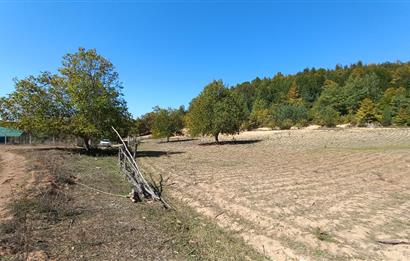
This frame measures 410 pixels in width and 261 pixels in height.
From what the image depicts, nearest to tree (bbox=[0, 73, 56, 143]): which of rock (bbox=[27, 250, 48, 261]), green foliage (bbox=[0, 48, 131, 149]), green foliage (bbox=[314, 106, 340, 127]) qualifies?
green foliage (bbox=[0, 48, 131, 149])

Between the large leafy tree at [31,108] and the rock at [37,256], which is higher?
the large leafy tree at [31,108]

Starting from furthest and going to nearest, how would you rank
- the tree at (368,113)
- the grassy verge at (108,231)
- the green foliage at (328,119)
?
the tree at (368,113), the green foliage at (328,119), the grassy verge at (108,231)

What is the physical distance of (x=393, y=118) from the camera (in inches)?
2389

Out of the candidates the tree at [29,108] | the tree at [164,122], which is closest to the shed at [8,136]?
the tree at [164,122]

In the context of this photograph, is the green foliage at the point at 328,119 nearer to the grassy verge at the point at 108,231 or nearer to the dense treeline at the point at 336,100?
the dense treeline at the point at 336,100

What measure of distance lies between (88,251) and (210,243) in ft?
7.45

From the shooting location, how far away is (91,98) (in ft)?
69.8

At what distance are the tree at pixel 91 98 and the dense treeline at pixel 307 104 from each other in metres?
5.67

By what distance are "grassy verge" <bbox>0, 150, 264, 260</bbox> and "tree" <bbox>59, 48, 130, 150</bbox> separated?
12.7 m

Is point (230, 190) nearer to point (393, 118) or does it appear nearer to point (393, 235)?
point (393, 235)

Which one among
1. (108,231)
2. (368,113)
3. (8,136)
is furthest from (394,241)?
(368,113)

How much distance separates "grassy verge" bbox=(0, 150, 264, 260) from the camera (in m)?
5.06

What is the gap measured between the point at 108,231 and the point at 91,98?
56.0 ft

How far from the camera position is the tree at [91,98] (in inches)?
819
